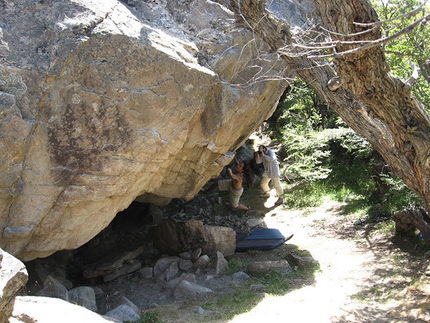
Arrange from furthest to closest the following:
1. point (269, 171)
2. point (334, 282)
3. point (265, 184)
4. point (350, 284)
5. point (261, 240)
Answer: point (265, 184) → point (269, 171) → point (261, 240) → point (334, 282) → point (350, 284)

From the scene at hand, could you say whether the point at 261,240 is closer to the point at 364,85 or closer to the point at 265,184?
the point at 265,184

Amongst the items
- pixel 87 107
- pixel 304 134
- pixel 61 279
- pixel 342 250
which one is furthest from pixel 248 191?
pixel 87 107

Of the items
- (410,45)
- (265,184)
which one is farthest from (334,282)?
(265,184)

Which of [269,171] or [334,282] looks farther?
[269,171]

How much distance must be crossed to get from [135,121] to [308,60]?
2759mm

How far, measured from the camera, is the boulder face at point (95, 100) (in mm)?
6453

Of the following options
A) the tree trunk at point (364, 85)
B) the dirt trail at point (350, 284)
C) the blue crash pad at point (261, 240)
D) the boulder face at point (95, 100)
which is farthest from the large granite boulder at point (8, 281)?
the blue crash pad at point (261, 240)

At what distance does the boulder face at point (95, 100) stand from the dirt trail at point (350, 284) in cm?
303

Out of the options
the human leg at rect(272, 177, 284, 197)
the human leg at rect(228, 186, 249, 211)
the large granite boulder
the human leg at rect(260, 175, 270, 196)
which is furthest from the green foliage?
the large granite boulder

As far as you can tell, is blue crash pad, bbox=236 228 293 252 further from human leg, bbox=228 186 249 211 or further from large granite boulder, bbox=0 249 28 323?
large granite boulder, bbox=0 249 28 323

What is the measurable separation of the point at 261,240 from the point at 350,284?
249cm

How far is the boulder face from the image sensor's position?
21.2 ft

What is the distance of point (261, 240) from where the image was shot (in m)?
9.93

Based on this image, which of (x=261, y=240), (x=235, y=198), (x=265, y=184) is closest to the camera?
(x=261, y=240)
